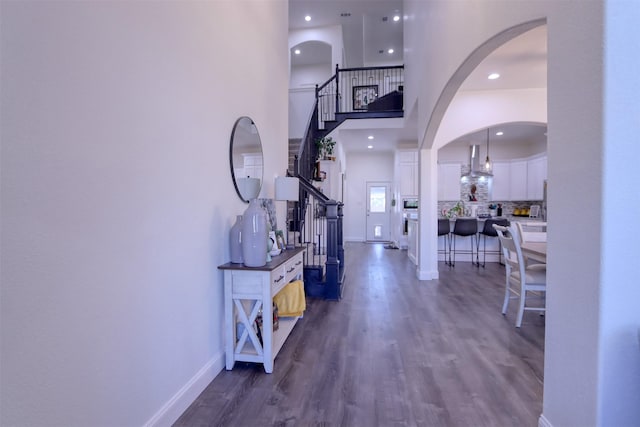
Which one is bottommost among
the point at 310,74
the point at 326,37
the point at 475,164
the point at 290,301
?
the point at 290,301

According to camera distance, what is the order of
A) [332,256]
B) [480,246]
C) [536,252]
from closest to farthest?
Answer: [536,252] → [332,256] → [480,246]

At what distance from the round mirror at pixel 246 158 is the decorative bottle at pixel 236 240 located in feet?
1.27

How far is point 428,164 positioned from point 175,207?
4326 mm

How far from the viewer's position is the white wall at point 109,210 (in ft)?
3.07

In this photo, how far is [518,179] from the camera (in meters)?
7.27

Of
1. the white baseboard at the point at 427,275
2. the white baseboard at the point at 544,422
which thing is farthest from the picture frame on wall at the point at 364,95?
the white baseboard at the point at 544,422

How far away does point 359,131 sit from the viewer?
712 cm

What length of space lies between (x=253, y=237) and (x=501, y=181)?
7452 millimetres

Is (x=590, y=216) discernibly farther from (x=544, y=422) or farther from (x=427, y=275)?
(x=427, y=275)

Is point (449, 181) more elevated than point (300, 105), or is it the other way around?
point (300, 105)

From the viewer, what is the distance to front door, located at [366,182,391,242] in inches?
396

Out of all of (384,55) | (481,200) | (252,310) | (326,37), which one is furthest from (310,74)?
(252,310)

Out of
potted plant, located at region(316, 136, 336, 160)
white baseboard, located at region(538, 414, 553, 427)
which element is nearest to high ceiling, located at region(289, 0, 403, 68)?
potted plant, located at region(316, 136, 336, 160)

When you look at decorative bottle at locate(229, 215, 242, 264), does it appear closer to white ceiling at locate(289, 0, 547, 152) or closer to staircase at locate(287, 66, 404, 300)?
staircase at locate(287, 66, 404, 300)
